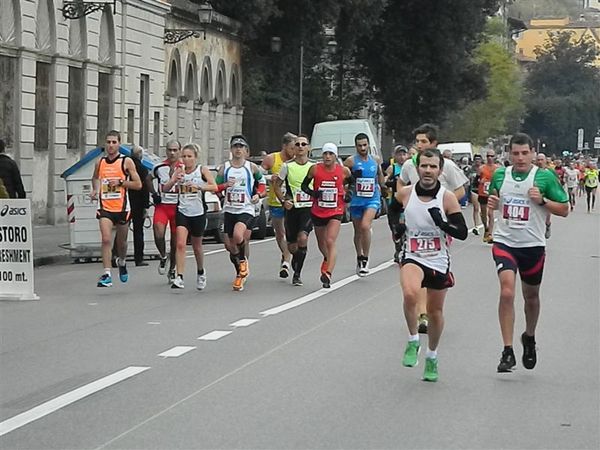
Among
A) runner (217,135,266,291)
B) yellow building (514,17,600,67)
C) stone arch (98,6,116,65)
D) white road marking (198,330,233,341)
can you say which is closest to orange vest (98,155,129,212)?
runner (217,135,266,291)

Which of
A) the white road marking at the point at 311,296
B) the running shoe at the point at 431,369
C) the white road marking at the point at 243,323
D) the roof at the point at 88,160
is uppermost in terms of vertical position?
the roof at the point at 88,160

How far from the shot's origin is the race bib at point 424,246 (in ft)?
32.8

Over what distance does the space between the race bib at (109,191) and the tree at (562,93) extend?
115165mm

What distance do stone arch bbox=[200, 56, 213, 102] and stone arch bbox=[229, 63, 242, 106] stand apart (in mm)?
2648

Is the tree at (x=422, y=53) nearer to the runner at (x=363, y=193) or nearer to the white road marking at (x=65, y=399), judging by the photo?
the runner at (x=363, y=193)

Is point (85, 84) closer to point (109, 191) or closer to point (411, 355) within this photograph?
point (109, 191)

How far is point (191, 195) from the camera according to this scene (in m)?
16.5

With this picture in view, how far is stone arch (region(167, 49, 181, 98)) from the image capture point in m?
42.1

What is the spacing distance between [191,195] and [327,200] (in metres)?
1.65

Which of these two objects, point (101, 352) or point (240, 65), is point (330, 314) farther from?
point (240, 65)

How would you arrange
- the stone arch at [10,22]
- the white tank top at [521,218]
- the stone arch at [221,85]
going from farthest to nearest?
the stone arch at [221,85]
the stone arch at [10,22]
the white tank top at [521,218]

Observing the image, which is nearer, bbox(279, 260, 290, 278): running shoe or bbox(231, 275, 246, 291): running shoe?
bbox(231, 275, 246, 291): running shoe

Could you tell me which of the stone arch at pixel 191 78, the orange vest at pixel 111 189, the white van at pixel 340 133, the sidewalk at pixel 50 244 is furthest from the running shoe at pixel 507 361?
the stone arch at pixel 191 78

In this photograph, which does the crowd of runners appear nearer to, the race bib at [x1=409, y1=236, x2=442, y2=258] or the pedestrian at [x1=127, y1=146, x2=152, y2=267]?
the race bib at [x1=409, y1=236, x2=442, y2=258]
